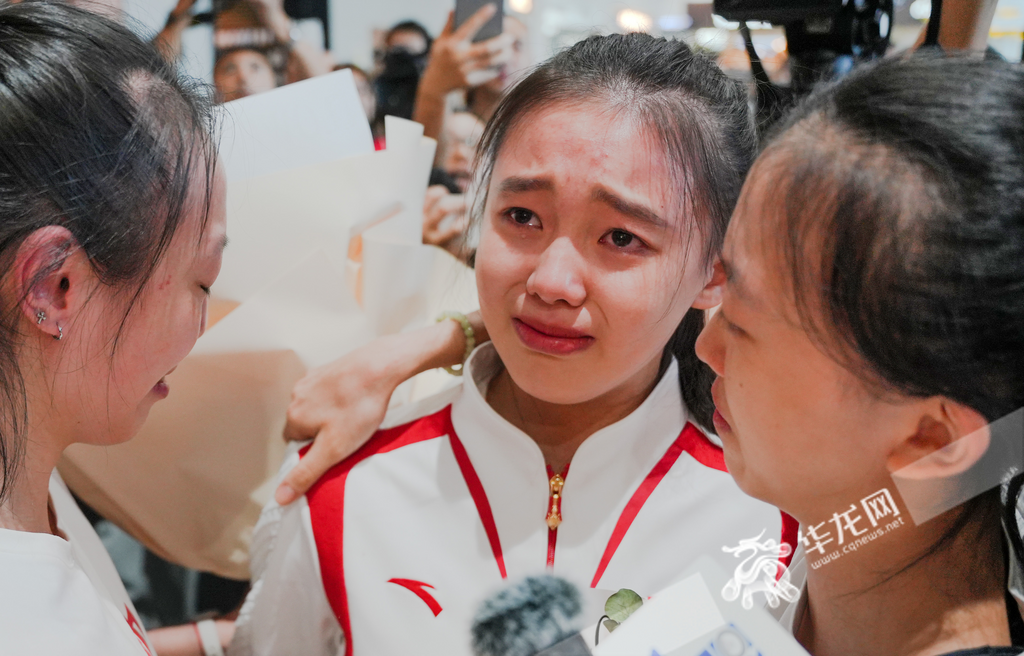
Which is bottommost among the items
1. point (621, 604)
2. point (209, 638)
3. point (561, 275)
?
point (209, 638)

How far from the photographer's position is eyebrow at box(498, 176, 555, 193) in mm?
659

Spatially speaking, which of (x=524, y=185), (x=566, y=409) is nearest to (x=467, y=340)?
(x=566, y=409)

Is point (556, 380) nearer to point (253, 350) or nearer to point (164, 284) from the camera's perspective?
point (164, 284)

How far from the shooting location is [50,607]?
0.53 meters

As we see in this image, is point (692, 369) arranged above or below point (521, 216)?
below

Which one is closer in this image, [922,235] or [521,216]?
[922,235]

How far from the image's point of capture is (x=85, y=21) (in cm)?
58

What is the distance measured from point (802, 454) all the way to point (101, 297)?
483mm

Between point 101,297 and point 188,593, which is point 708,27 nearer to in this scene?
point 101,297

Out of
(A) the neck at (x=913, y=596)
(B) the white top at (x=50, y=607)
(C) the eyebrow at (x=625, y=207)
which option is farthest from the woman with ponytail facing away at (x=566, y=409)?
(B) the white top at (x=50, y=607)

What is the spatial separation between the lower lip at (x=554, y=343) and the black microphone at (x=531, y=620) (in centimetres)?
19

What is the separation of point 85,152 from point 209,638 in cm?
68

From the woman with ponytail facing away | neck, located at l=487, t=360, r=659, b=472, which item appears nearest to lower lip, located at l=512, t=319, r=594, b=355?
the woman with ponytail facing away

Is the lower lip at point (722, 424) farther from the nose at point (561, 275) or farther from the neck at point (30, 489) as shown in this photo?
the neck at point (30, 489)
